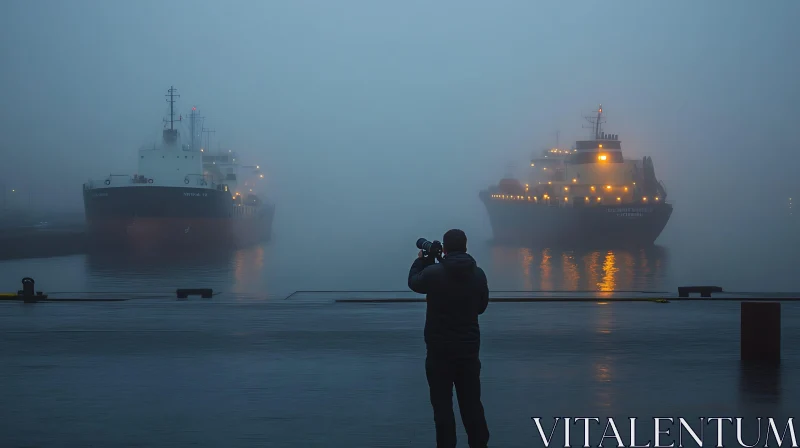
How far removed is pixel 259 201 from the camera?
110 metres

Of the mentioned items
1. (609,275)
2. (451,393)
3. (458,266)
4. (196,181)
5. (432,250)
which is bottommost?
(609,275)

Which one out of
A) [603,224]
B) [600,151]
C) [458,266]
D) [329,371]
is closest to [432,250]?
[458,266]

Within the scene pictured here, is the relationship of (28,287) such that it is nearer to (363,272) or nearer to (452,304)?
(452,304)

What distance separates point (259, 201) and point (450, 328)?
10598 centimetres

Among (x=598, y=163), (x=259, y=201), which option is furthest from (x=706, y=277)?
(x=259, y=201)

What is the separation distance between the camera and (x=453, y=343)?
19.1 feet

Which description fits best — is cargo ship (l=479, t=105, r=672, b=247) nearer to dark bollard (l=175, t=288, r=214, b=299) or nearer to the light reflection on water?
the light reflection on water

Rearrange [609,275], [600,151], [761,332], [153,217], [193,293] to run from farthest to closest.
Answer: [600,151] < [153,217] < [609,275] < [193,293] < [761,332]

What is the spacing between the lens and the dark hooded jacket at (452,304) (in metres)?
5.83

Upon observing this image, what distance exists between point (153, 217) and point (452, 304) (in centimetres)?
6701

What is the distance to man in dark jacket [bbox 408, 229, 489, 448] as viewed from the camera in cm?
583

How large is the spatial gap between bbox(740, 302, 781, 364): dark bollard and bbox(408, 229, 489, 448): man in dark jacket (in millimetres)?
5556

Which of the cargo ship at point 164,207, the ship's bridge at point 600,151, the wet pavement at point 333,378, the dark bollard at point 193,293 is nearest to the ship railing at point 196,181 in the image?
the cargo ship at point 164,207

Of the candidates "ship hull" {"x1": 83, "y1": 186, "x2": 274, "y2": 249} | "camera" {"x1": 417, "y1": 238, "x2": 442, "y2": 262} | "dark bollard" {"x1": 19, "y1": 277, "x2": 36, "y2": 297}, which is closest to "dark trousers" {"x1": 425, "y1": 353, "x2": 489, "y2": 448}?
"camera" {"x1": 417, "y1": 238, "x2": 442, "y2": 262}
